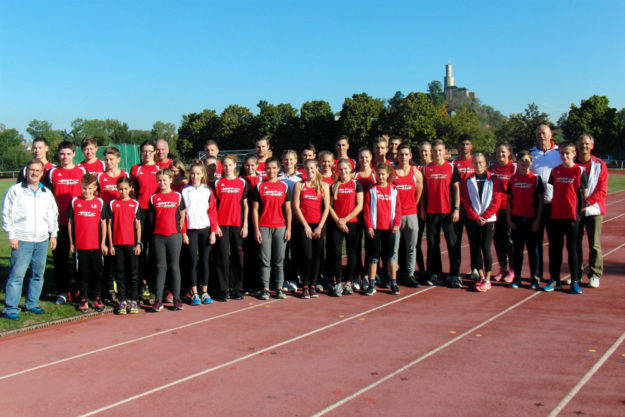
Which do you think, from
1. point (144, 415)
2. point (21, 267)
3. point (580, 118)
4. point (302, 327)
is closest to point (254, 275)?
point (302, 327)

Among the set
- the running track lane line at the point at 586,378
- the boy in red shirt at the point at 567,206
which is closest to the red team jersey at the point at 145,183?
the boy in red shirt at the point at 567,206

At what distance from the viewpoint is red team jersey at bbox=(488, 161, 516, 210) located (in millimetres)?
7685

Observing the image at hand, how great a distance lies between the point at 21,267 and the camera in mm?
6703

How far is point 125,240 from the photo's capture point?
692cm

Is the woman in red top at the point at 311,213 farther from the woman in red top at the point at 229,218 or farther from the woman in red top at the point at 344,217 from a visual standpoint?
the woman in red top at the point at 229,218

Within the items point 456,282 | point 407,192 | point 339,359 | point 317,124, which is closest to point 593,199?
point 456,282

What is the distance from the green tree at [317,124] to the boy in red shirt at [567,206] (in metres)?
55.8

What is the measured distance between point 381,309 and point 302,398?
2.69m

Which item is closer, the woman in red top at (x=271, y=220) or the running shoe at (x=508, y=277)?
the woman in red top at (x=271, y=220)

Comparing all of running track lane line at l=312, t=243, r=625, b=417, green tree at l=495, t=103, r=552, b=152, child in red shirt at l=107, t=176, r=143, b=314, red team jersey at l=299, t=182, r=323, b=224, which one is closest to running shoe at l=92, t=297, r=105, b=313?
child in red shirt at l=107, t=176, r=143, b=314

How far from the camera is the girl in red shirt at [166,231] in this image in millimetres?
6930

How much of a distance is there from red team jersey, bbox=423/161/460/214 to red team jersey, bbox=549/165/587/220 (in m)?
1.26

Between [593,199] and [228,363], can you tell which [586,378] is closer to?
[228,363]

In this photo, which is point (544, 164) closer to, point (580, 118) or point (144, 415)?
point (144, 415)
